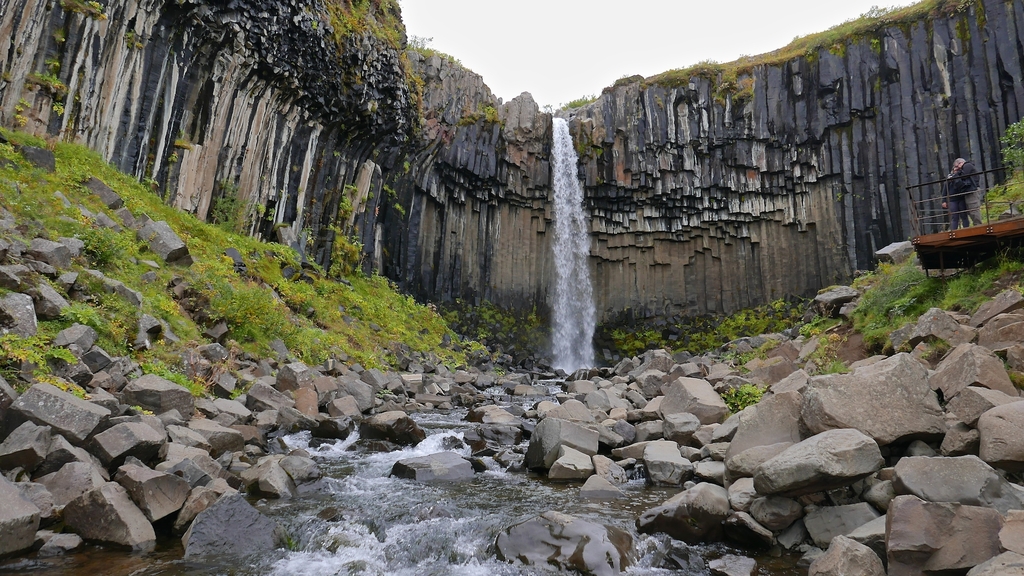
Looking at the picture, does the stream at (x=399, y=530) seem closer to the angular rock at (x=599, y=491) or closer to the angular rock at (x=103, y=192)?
the angular rock at (x=599, y=491)

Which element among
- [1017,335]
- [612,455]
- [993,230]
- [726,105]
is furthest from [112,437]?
[726,105]

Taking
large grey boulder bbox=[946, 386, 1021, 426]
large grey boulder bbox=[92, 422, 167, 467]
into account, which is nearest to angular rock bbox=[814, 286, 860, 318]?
large grey boulder bbox=[946, 386, 1021, 426]

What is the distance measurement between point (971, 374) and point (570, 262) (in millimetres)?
23942

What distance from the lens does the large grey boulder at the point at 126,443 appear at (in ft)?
17.1

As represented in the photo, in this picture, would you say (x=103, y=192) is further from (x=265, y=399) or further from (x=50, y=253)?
(x=265, y=399)

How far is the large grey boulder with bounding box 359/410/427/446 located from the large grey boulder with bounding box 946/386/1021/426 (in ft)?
22.6

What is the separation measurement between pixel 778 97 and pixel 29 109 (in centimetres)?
2679

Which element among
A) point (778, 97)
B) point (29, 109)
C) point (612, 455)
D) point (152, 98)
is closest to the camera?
point (612, 455)

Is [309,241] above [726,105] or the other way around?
the other way around

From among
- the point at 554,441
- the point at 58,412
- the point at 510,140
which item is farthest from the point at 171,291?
the point at 510,140

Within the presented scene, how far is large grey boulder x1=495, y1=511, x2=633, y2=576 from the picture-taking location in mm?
4660

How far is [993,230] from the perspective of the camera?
9.10 meters

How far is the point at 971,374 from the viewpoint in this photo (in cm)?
588

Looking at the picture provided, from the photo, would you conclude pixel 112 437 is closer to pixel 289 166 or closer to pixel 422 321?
pixel 289 166
